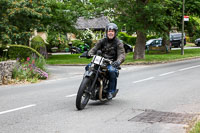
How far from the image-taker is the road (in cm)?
636

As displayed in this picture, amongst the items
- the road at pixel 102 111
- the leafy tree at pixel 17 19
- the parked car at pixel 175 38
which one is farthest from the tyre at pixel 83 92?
the parked car at pixel 175 38

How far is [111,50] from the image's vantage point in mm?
8797

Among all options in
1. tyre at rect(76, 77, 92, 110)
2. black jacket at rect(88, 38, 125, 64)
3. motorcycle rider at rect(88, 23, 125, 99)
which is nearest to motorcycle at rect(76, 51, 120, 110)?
tyre at rect(76, 77, 92, 110)

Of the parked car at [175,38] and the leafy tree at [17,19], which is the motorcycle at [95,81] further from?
the parked car at [175,38]

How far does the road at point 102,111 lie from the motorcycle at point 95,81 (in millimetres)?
236

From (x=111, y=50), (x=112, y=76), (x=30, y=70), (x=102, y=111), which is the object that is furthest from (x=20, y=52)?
(x=102, y=111)

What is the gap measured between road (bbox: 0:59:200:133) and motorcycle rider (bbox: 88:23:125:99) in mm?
515

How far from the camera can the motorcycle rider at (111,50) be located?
8547mm

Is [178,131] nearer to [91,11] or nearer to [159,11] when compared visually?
[159,11]

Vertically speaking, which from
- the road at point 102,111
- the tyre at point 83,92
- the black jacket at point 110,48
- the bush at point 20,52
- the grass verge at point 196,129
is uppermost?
the black jacket at point 110,48

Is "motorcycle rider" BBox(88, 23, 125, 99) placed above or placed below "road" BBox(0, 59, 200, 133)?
above

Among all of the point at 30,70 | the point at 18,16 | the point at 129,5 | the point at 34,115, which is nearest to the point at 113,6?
the point at 129,5

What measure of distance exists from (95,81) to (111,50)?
1051 millimetres

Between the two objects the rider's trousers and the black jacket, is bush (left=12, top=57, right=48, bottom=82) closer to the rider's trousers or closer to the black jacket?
the black jacket
